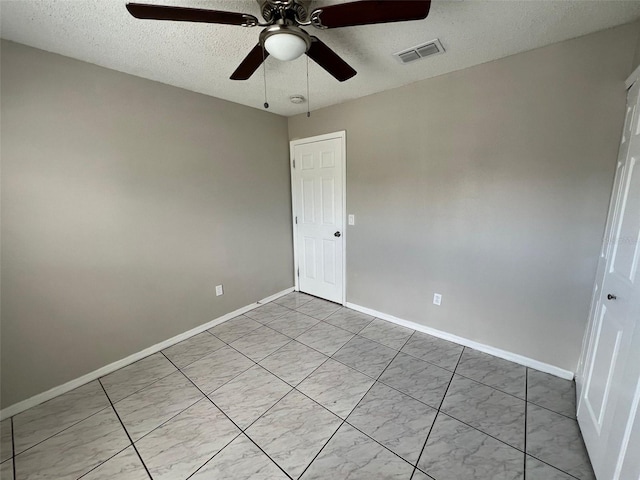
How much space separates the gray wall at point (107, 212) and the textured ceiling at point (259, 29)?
0.28 m

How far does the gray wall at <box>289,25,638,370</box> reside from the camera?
5.67ft

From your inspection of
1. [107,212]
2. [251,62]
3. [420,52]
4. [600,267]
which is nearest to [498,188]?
[600,267]

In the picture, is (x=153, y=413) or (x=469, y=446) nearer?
(x=469, y=446)

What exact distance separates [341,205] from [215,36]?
1.92m

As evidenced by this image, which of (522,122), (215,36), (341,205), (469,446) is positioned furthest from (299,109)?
(469,446)

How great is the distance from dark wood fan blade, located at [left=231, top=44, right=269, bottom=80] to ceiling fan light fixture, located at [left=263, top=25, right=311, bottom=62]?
0.14 metres

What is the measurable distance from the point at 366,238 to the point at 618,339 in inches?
78.4

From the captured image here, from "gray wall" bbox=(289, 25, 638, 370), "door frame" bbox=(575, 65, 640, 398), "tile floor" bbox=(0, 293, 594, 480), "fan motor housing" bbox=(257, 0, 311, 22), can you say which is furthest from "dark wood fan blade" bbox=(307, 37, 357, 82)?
"tile floor" bbox=(0, 293, 594, 480)

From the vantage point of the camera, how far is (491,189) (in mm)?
2117

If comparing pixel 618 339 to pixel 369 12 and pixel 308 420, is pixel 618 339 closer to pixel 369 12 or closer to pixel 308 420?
pixel 308 420

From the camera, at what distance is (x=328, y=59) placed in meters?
1.49

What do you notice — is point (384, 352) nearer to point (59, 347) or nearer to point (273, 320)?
point (273, 320)

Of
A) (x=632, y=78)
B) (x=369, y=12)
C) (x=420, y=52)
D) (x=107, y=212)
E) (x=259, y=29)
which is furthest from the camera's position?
(x=107, y=212)

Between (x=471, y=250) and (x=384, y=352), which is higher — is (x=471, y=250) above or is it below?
above
